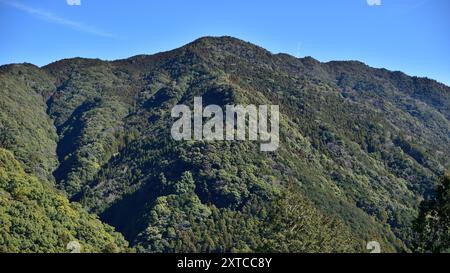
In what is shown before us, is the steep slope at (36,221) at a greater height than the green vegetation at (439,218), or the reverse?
the green vegetation at (439,218)

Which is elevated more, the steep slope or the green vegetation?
the green vegetation

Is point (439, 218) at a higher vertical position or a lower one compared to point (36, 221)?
higher

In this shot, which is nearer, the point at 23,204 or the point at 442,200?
the point at 442,200

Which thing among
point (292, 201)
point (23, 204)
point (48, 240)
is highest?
point (292, 201)

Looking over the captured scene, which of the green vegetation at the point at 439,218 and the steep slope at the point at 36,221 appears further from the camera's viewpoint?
the steep slope at the point at 36,221

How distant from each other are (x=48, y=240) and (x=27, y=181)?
30.5 metres

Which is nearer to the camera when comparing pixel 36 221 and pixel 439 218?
pixel 439 218

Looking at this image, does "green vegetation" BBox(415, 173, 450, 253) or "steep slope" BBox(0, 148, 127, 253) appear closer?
"green vegetation" BBox(415, 173, 450, 253)

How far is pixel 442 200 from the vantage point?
4831cm
